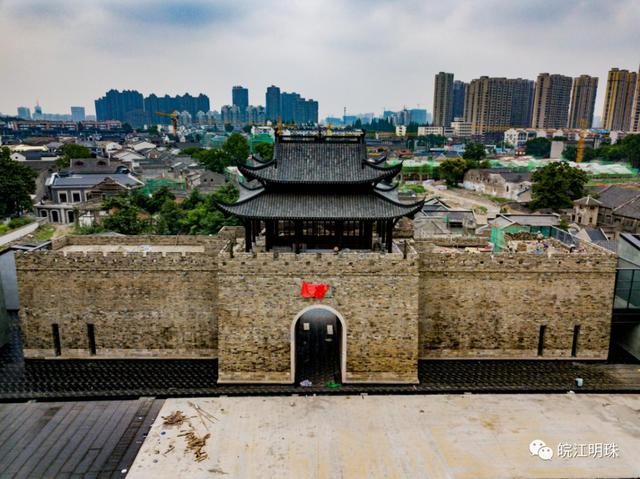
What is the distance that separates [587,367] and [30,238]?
149 feet

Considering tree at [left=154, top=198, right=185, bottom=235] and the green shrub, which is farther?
the green shrub

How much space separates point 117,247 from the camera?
24.8 metres

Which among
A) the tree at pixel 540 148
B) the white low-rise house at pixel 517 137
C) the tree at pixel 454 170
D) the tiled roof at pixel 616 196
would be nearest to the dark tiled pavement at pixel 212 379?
the tiled roof at pixel 616 196

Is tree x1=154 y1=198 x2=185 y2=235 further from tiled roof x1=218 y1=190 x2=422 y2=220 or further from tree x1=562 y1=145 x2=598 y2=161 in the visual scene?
tree x1=562 y1=145 x2=598 y2=161

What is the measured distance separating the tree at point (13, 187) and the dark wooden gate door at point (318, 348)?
42556 mm

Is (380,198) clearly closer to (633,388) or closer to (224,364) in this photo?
(224,364)

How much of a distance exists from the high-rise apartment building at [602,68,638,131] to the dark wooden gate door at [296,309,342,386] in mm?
170110

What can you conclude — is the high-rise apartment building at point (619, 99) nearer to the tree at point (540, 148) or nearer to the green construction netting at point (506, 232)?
the tree at point (540, 148)

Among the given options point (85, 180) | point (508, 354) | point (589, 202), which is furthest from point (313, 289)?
point (85, 180)

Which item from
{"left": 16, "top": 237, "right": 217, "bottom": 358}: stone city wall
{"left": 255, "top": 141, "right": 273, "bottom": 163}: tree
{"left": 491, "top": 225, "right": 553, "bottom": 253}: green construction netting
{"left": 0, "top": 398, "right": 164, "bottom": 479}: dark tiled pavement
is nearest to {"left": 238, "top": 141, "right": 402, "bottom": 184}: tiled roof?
{"left": 16, "top": 237, "right": 217, "bottom": 358}: stone city wall

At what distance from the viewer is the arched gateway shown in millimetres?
19747

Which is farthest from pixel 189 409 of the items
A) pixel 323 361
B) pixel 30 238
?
pixel 30 238

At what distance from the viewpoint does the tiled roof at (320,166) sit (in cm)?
1970

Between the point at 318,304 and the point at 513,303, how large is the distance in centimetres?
880
